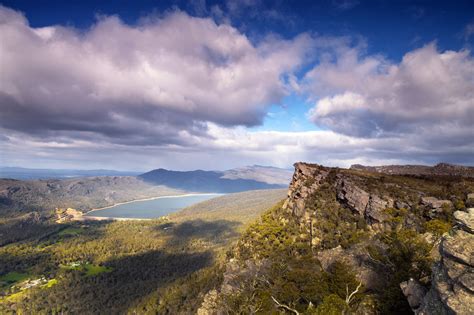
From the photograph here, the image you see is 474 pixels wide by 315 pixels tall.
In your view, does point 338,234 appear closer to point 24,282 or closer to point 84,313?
point 84,313

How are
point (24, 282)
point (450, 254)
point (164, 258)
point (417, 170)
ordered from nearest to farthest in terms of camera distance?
1. point (450, 254)
2. point (417, 170)
3. point (24, 282)
4. point (164, 258)

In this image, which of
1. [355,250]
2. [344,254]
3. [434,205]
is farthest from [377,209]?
[344,254]

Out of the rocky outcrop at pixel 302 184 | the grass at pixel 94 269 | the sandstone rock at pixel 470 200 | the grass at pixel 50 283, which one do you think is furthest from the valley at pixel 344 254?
the grass at pixel 94 269

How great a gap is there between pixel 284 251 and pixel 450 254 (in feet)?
134

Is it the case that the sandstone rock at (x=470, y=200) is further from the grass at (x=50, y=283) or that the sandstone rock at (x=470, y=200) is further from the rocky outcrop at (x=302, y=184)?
the grass at (x=50, y=283)

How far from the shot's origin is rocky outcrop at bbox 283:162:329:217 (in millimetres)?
69700

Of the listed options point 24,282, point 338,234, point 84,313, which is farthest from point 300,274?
point 24,282

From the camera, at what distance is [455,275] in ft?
55.2

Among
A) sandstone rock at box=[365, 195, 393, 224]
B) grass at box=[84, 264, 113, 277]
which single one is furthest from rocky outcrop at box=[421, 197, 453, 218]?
grass at box=[84, 264, 113, 277]

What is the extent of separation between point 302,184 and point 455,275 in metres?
56.7

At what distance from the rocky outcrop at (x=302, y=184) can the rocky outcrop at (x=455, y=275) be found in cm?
4857

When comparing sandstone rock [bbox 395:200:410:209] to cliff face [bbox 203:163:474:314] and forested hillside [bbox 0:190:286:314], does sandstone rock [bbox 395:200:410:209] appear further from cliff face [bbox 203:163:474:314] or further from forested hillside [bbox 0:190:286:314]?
forested hillside [bbox 0:190:286:314]

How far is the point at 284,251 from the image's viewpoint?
184 ft

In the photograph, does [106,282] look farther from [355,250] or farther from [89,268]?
[355,250]
